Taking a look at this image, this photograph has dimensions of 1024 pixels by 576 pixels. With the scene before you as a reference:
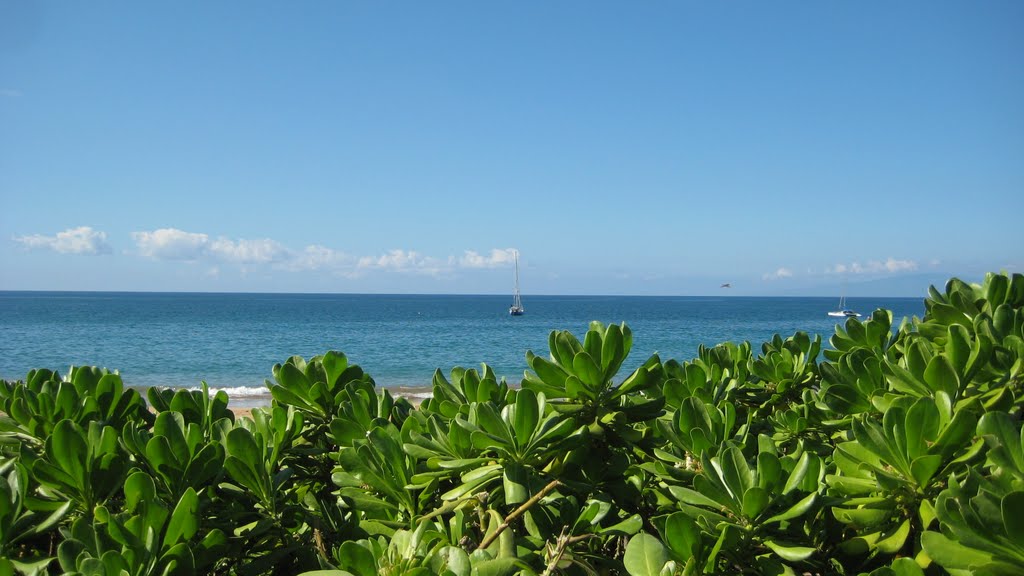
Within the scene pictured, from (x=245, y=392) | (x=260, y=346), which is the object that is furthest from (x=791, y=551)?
(x=260, y=346)

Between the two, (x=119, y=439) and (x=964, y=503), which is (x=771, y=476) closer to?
(x=964, y=503)

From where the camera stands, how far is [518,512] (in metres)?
1.15

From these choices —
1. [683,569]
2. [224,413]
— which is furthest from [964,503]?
[224,413]

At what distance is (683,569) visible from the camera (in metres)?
1.06

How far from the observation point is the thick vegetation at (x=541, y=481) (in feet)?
3.40

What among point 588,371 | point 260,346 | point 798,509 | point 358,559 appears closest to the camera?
point 358,559

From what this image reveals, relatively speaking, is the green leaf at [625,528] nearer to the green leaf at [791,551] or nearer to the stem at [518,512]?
the stem at [518,512]

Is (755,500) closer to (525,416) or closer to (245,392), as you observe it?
(525,416)

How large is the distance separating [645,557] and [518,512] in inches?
9.4

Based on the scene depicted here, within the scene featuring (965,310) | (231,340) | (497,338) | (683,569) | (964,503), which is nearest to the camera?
(964,503)

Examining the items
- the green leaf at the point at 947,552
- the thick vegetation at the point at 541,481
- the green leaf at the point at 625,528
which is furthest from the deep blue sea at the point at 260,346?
the green leaf at the point at 947,552

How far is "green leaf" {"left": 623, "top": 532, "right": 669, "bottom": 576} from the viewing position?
3.27ft

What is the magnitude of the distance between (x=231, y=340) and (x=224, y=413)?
47.8 metres

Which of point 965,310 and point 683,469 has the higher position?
point 965,310
